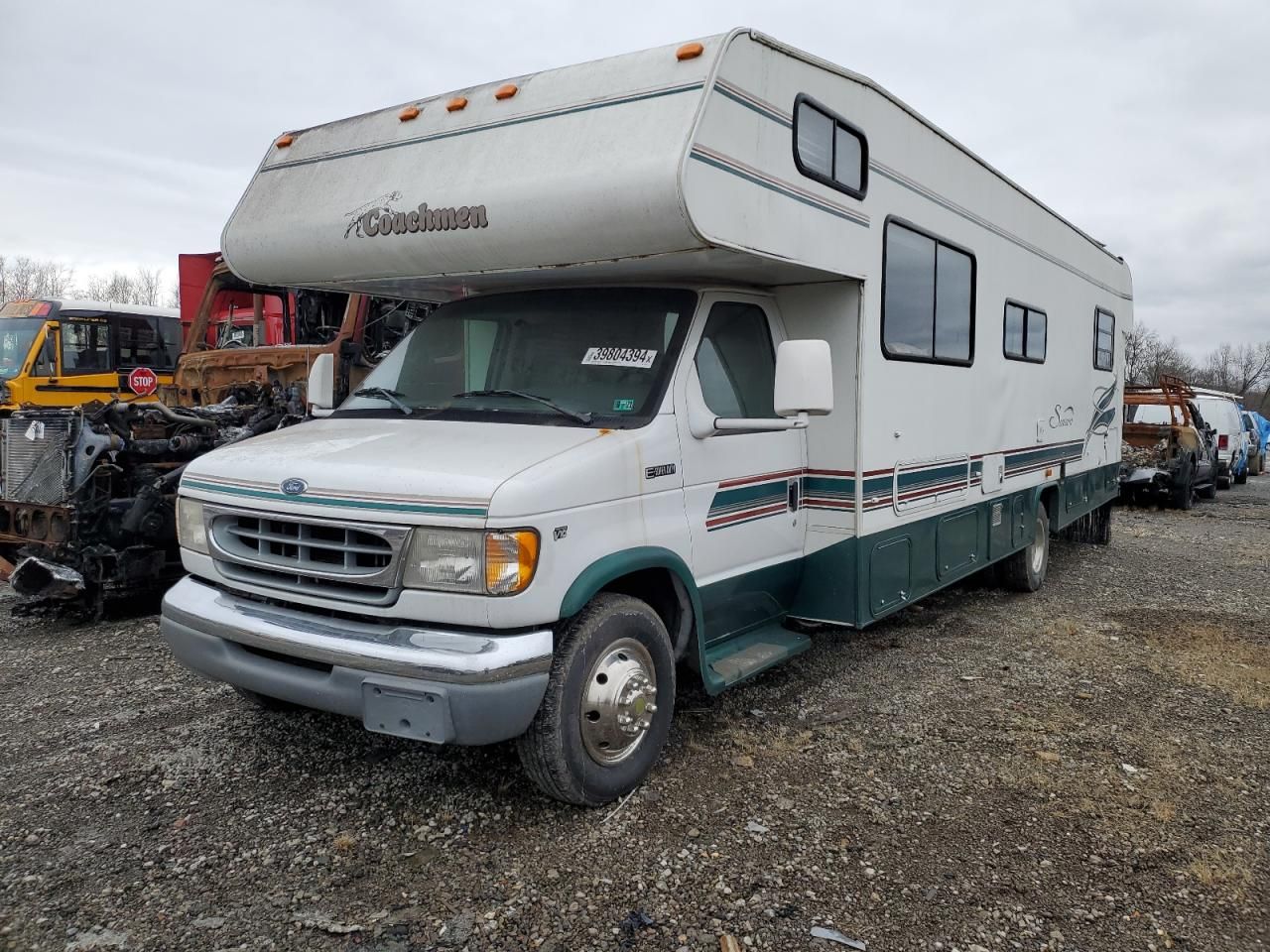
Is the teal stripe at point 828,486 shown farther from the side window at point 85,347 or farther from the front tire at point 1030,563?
the side window at point 85,347

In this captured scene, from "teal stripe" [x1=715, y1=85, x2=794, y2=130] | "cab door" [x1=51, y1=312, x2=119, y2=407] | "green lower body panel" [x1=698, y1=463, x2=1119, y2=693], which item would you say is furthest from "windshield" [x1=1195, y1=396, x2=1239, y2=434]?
"cab door" [x1=51, y1=312, x2=119, y2=407]

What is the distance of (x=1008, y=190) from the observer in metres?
7.01

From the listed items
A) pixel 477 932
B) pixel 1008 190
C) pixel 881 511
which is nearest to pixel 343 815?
pixel 477 932

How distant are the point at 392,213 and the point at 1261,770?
480 centimetres

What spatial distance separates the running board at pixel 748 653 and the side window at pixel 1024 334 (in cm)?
332

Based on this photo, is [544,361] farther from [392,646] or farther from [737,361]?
[392,646]

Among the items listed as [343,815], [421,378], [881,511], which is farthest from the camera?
[881,511]

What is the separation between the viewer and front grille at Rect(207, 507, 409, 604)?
3.39 meters

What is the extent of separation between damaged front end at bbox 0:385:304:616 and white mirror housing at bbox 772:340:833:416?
4504 mm

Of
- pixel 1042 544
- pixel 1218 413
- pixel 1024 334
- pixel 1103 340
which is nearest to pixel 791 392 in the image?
pixel 1024 334

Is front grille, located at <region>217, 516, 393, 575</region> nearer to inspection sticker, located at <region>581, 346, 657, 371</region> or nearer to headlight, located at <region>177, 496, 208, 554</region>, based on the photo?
headlight, located at <region>177, 496, 208, 554</region>

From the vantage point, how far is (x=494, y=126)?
14.3 feet

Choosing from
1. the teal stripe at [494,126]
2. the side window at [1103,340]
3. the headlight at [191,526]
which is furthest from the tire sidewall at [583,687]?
the side window at [1103,340]

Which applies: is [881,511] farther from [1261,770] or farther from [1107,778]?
[1261,770]
